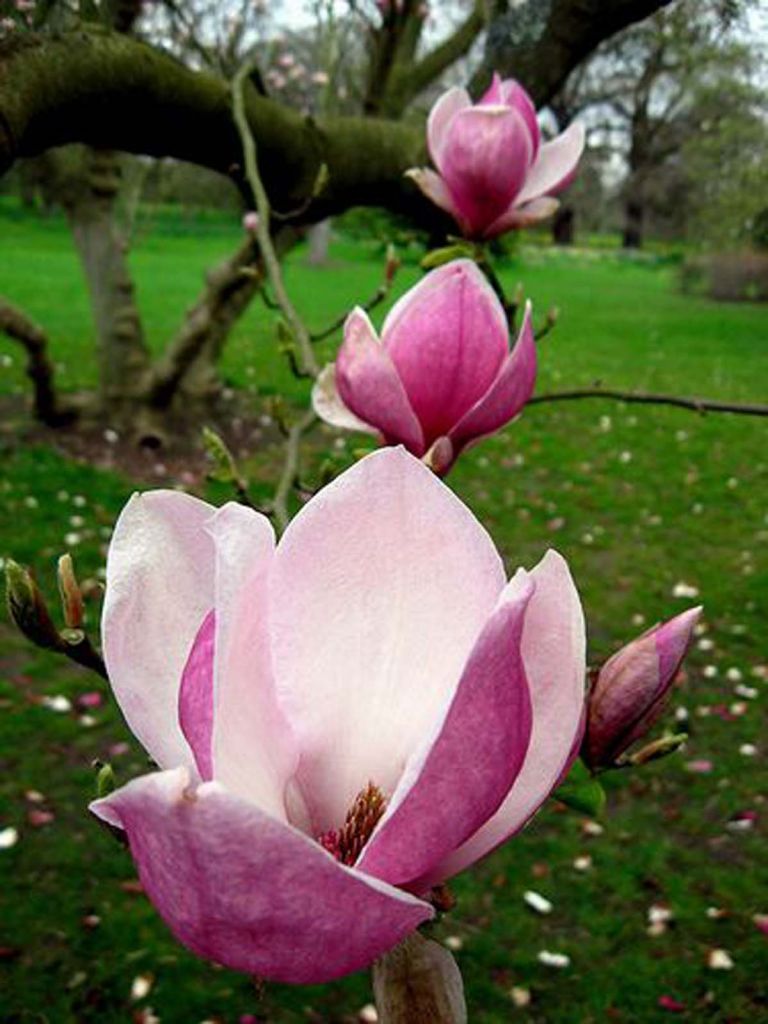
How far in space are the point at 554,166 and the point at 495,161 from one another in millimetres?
67

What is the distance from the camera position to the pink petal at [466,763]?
0.28 m

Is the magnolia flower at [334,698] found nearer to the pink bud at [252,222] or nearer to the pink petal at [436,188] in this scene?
the pink petal at [436,188]

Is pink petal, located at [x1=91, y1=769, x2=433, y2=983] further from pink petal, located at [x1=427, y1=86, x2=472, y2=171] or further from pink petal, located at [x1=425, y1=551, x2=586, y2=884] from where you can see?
pink petal, located at [x1=427, y1=86, x2=472, y2=171]

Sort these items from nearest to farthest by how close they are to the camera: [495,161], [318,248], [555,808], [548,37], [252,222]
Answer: [495,161]
[252,222]
[548,37]
[555,808]
[318,248]

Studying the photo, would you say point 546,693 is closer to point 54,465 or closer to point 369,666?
point 369,666

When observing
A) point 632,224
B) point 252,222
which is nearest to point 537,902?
point 252,222

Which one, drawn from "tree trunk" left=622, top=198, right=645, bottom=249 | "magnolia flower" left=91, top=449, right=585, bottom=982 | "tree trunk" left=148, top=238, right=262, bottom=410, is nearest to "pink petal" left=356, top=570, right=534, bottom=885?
"magnolia flower" left=91, top=449, right=585, bottom=982

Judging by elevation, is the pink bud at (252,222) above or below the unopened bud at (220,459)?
above

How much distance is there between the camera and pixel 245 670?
32cm

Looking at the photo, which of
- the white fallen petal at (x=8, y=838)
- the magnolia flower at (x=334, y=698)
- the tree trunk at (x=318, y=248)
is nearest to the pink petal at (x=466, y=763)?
the magnolia flower at (x=334, y=698)

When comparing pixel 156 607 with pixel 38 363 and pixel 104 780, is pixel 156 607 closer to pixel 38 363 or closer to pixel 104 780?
pixel 104 780

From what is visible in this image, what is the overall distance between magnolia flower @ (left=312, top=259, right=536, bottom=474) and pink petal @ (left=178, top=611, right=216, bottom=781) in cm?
22

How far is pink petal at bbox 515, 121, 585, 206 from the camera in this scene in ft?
2.57

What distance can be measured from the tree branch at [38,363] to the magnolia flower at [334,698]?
4.71 m
